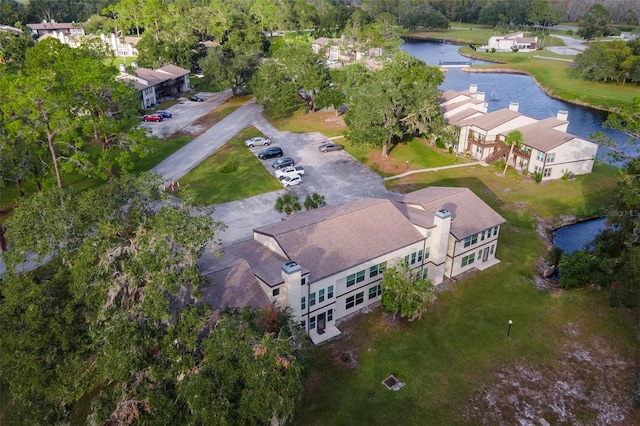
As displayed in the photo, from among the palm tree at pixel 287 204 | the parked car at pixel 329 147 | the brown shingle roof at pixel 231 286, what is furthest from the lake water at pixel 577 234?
the brown shingle roof at pixel 231 286

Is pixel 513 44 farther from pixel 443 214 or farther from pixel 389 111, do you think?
pixel 443 214

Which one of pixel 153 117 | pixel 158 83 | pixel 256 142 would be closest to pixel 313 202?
pixel 256 142

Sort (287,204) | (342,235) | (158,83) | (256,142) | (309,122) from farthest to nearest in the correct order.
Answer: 1. (158,83)
2. (309,122)
3. (256,142)
4. (287,204)
5. (342,235)

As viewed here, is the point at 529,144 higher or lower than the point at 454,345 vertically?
higher

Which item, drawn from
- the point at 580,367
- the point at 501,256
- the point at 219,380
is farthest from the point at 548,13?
the point at 219,380

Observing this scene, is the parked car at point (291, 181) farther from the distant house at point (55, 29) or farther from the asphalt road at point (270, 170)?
the distant house at point (55, 29)

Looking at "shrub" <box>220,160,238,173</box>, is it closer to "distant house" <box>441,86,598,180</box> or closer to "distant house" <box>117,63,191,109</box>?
"distant house" <box>441,86,598,180</box>

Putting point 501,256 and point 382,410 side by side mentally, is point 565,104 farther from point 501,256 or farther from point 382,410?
point 382,410
